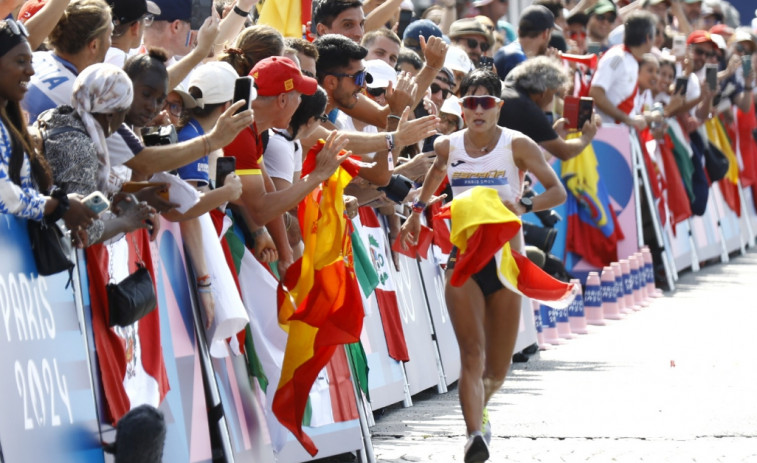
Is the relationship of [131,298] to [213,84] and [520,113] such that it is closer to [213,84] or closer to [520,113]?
[213,84]

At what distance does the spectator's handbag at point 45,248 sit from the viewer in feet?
18.9

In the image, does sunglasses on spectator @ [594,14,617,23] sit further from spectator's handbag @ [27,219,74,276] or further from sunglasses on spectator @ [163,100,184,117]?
spectator's handbag @ [27,219,74,276]

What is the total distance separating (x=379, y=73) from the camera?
10.5 m

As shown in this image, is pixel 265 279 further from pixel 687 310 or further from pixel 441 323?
pixel 687 310

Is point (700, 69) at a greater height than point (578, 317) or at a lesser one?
greater

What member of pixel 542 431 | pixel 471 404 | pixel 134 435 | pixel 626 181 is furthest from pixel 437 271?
pixel 134 435

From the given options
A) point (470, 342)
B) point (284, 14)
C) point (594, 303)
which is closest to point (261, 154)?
point (470, 342)

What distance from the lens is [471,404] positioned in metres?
8.34

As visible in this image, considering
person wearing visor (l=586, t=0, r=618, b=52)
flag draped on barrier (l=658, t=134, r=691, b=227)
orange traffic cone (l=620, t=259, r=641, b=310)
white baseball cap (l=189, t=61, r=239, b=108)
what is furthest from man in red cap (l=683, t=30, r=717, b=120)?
white baseball cap (l=189, t=61, r=239, b=108)

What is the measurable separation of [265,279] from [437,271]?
4160 mm

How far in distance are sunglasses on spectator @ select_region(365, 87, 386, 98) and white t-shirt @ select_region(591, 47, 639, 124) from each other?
673cm

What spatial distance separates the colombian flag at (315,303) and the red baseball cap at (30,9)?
68.0 inches

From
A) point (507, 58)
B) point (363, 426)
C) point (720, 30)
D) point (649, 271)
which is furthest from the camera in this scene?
point (720, 30)

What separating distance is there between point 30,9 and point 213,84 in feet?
3.20
